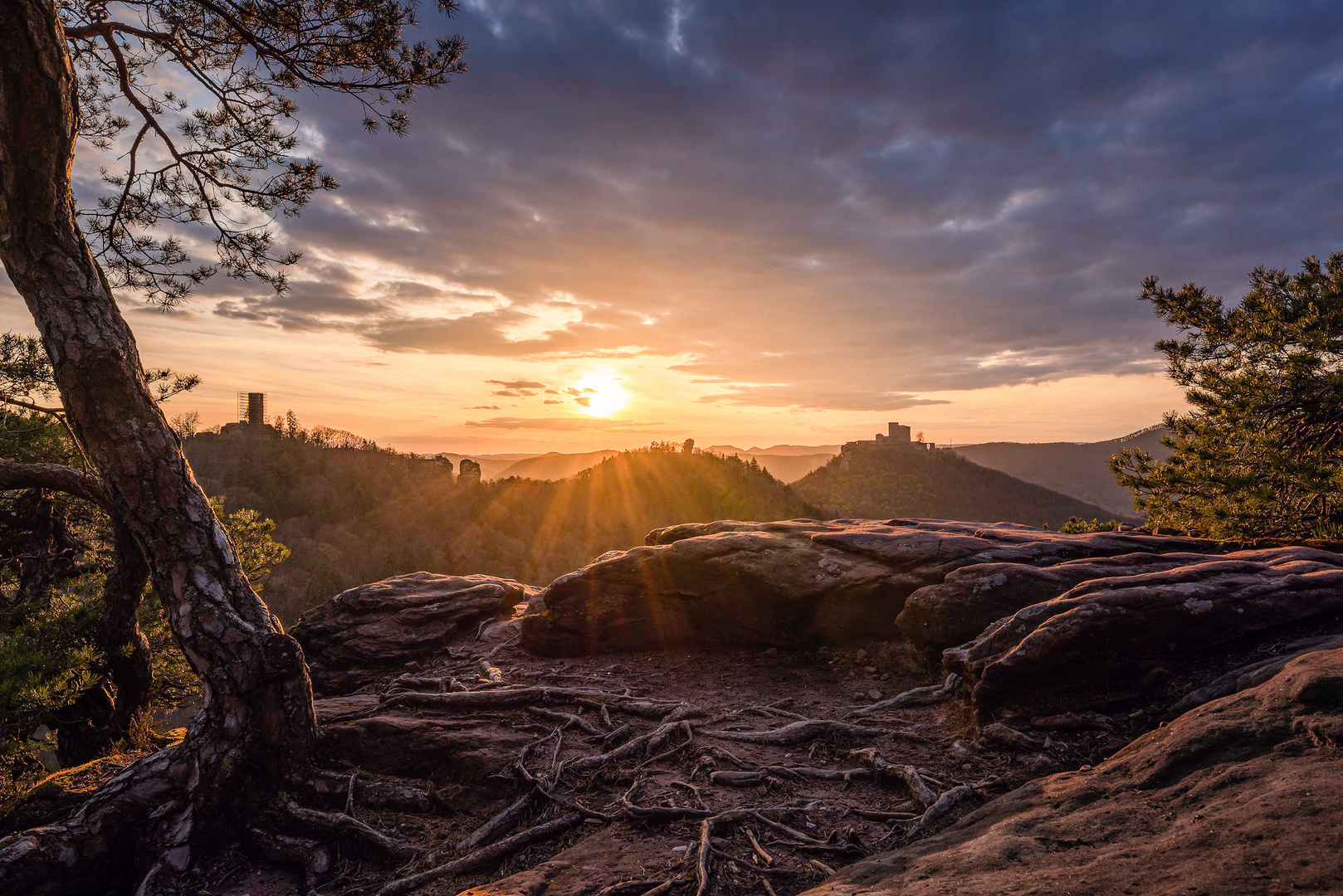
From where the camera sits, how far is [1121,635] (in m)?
6.32

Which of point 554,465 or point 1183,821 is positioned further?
point 554,465

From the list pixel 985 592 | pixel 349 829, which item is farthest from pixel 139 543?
pixel 985 592

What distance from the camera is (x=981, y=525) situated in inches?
458

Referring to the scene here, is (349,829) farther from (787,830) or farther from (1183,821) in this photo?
(1183,821)

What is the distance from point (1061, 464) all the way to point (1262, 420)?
96.4 m

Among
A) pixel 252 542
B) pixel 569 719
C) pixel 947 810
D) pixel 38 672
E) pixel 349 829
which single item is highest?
pixel 252 542

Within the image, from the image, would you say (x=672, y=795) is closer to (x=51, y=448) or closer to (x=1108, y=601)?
(x=1108, y=601)

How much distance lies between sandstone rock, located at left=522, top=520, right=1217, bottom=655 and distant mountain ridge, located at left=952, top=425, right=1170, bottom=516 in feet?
251

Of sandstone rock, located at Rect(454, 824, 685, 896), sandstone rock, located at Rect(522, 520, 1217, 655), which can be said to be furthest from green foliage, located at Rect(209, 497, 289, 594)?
sandstone rock, located at Rect(454, 824, 685, 896)

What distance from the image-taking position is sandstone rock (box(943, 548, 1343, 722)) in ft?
20.5

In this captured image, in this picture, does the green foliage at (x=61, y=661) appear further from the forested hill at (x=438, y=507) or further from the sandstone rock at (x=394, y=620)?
the forested hill at (x=438, y=507)

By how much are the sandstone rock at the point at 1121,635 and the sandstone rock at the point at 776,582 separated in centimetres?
245

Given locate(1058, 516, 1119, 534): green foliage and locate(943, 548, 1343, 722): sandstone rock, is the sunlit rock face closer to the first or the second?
locate(943, 548, 1343, 722): sandstone rock

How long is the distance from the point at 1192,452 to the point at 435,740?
16.7 meters
